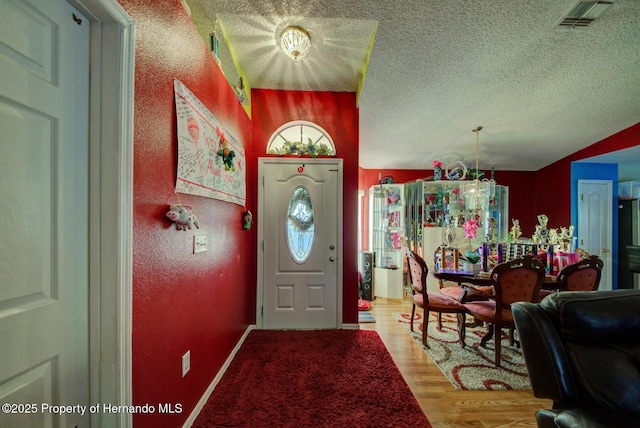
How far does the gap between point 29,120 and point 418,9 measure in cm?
247

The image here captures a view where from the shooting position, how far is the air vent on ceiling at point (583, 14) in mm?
1917

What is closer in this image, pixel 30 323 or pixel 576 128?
pixel 30 323

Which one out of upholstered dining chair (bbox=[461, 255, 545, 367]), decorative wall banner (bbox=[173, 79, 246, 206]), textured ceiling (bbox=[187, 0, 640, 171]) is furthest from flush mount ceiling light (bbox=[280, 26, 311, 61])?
upholstered dining chair (bbox=[461, 255, 545, 367])

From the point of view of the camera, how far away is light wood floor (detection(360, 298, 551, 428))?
1.71 meters

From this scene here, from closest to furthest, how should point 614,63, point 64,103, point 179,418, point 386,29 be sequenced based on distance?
point 64,103 < point 179,418 < point 386,29 < point 614,63

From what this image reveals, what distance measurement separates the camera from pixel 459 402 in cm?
188

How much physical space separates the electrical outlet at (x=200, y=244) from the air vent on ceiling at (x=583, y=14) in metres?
3.30

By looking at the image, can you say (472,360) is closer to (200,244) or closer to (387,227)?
(387,227)

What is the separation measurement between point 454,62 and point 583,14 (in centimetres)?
92

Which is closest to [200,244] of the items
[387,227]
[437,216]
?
[387,227]

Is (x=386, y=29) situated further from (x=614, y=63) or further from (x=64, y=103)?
(x=614, y=63)

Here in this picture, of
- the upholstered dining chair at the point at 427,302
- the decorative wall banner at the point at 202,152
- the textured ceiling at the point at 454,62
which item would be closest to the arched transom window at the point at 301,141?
the textured ceiling at the point at 454,62

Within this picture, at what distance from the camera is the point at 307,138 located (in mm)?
3234

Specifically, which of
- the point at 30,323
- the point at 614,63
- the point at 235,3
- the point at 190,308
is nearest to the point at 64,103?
the point at 30,323
